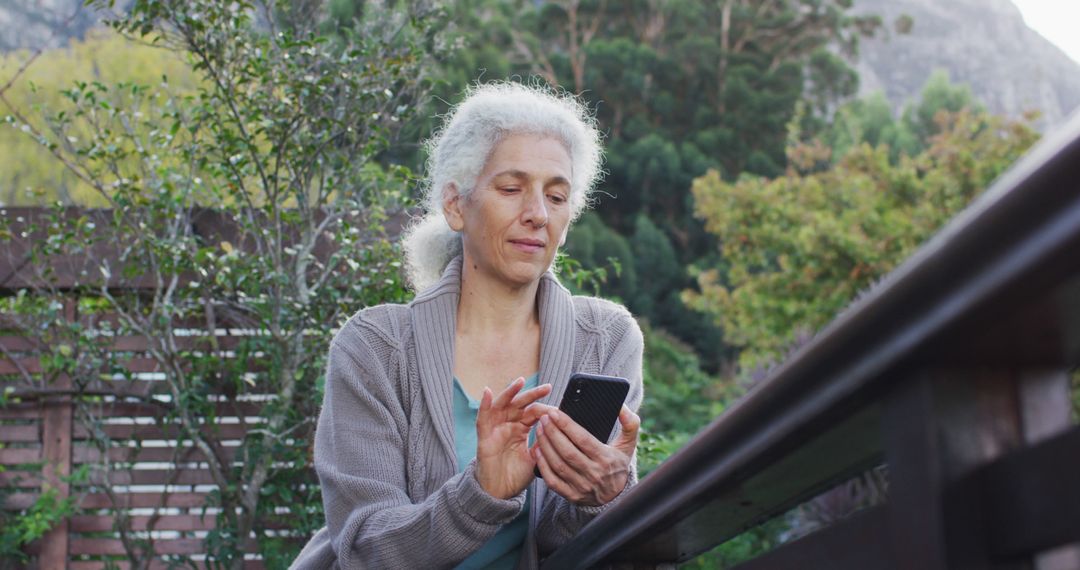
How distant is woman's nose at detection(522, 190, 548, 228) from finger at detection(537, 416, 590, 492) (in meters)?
0.55

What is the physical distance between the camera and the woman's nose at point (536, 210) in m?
2.33

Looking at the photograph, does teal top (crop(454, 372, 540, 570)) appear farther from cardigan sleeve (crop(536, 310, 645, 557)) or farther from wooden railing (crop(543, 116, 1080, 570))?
wooden railing (crop(543, 116, 1080, 570))

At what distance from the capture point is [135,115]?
513 centimetres

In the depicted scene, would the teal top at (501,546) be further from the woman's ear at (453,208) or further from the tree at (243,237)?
the tree at (243,237)

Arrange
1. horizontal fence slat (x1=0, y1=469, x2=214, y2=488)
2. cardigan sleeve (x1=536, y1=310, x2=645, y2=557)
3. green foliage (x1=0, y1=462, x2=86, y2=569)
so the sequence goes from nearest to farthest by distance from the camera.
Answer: cardigan sleeve (x1=536, y1=310, x2=645, y2=557), green foliage (x1=0, y1=462, x2=86, y2=569), horizontal fence slat (x1=0, y1=469, x2=214, y2=488)

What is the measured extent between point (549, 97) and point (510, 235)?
0.35 metres

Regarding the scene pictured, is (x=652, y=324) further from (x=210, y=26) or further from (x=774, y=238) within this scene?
(x=210, y=26)

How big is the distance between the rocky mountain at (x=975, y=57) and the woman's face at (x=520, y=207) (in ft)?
198

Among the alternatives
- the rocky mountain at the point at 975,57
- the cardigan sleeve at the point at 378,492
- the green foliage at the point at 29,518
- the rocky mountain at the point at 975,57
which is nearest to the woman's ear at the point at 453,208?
the cardigan sleeve at the point at 378,492

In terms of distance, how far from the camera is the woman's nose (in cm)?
233

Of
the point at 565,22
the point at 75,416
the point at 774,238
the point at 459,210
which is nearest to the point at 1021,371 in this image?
the point at 459,210

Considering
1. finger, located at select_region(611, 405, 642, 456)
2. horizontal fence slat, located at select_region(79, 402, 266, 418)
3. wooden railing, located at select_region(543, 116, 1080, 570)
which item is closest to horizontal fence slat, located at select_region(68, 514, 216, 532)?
horizontal fence slat, located at select_region(79, 402, 266, 418)

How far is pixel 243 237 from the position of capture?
5.08 metres

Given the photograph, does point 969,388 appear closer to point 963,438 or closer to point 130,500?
point 963,438
